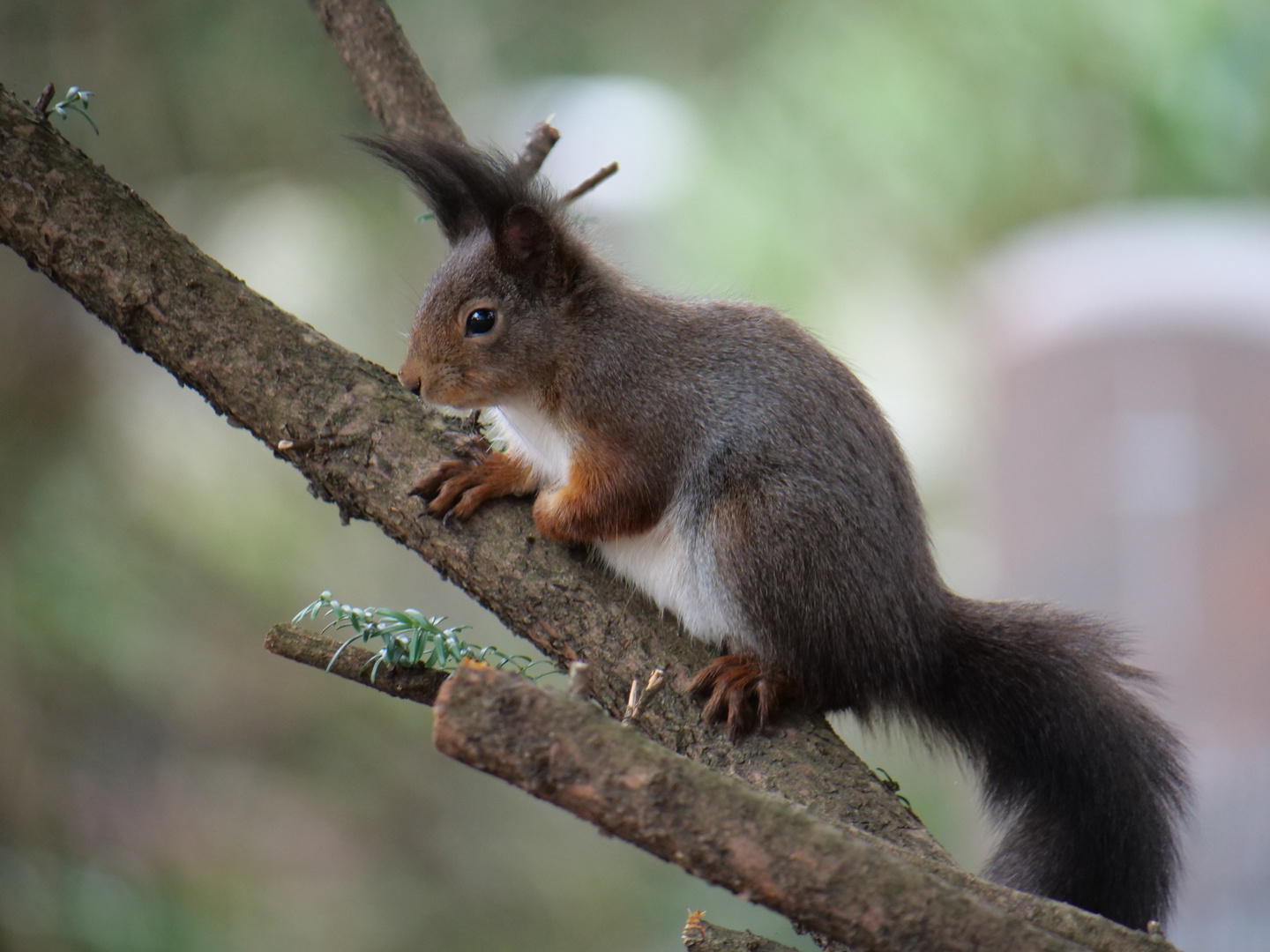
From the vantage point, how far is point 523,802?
226 inches

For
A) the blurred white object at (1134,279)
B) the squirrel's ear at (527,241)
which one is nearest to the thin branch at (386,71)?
the squirrel's ear at (527,241)

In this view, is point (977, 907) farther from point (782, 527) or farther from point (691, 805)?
point (782, 527)

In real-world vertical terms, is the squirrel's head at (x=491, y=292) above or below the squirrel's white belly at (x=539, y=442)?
above

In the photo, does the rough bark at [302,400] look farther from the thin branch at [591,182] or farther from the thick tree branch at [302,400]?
the thin branch at [591,182]

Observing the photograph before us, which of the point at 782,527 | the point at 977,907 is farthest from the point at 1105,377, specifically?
the point at 977,907

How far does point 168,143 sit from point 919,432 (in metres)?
4.30

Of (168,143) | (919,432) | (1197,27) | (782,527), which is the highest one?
(1197,27)

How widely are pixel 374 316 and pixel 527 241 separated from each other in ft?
11.5

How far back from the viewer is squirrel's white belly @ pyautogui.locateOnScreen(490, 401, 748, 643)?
6.61 ft

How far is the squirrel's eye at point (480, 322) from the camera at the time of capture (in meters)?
2.24

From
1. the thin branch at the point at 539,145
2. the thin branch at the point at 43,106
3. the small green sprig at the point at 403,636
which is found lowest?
the small green sprig at the point at 403,636

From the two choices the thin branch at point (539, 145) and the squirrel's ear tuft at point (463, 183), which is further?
the thin branch at point (539, 145)

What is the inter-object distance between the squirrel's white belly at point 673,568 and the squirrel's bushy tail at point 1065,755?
413 millimetres

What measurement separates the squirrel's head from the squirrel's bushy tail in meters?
0.91
